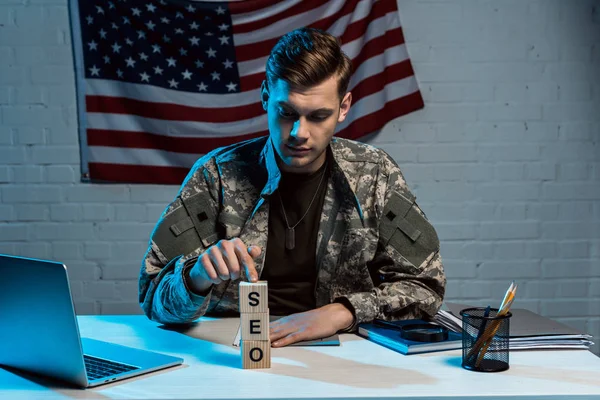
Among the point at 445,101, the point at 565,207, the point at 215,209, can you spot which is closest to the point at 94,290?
the point at 215,209

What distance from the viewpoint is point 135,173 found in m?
3.01

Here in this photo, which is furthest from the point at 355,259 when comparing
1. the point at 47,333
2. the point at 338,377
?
the point at 47,333

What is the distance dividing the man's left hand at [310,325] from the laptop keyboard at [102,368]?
12.3 inches

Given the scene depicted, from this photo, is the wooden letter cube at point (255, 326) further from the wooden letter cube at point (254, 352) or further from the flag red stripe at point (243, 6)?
the flag red stripe at point (243, 6)

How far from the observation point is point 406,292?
5.32ft

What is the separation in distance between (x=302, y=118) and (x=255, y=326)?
0.57 m

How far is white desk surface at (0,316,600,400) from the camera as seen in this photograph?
43.3 inches

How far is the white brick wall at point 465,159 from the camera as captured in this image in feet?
9.81

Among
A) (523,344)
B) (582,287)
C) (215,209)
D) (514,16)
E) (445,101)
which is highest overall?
(514,16)

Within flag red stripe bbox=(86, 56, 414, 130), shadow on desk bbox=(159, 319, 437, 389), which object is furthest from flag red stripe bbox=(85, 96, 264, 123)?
shadow on desk bbox=(159, 319, 437, 389)

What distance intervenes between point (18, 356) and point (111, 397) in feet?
0.79

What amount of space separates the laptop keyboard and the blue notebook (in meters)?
0.51

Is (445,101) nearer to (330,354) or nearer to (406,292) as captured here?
(406,292)

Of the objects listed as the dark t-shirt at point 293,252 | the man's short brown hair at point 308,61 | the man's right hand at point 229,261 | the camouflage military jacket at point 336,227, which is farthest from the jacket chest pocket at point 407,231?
the man's right hand at point 229,261
